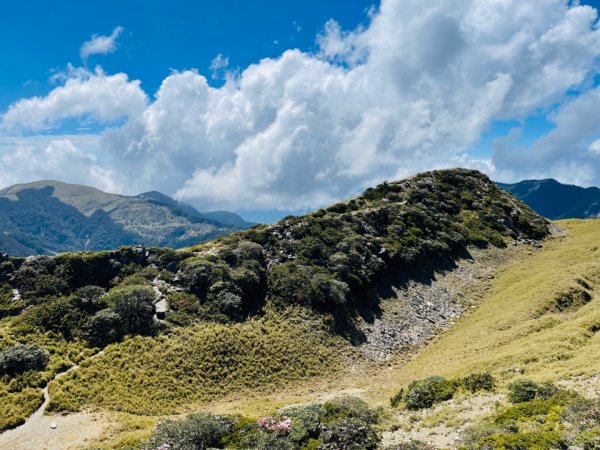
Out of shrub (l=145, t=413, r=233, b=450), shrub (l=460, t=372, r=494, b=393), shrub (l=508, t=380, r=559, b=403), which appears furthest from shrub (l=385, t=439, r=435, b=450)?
shrub (l=145, t=413, r=233, b=450)

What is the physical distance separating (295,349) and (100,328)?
66.5ft

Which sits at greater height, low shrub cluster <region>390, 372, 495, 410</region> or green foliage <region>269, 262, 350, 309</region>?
green foliage <region>269, 262, 350, 309</region>

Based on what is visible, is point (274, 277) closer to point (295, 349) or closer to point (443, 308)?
point (295, 349)

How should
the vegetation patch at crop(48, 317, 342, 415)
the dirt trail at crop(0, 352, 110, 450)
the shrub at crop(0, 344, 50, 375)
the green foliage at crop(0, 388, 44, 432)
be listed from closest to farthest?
the dirt trail at crop(0, 352, 110, 450) → the green foliage at crop(0, 388, 44, 432) → the vegetation patch at crop(48, 317, 342, 415) → the shrub at crop(0, 344, 50, 375)

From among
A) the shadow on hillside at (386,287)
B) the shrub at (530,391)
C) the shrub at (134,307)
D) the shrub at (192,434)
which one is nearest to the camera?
the shrub at (530,391)

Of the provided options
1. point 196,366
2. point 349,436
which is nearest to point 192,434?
point 349,436

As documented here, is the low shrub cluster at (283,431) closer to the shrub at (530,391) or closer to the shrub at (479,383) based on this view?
the shrub at (479,383)

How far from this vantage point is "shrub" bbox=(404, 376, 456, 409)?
25.2 meters

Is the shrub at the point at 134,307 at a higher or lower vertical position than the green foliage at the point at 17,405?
higher

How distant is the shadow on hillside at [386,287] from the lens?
160 ft

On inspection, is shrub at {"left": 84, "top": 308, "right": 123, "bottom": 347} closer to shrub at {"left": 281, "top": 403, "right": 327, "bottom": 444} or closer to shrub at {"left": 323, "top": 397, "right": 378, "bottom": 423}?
shrub at {"left": 281, "top": 403, "right": 327, "bottom": 444}

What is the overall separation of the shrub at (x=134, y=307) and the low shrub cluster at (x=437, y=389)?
27.4 m

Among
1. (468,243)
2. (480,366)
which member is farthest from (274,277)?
(468,243)

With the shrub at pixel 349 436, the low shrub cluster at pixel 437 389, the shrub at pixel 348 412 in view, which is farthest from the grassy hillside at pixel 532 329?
the shrub at pixel 349 436
